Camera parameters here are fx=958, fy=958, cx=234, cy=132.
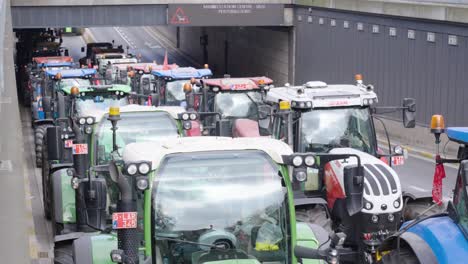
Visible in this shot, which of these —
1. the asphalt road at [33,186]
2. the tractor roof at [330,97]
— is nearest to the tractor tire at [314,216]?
the asphalt road at [33,186]

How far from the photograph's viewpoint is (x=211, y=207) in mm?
8039

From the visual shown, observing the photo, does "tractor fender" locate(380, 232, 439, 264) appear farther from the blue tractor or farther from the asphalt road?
the asphalt road

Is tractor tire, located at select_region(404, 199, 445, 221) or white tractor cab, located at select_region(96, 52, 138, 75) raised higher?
white tractor cab, located at select_region(96, 52, 138, 75)

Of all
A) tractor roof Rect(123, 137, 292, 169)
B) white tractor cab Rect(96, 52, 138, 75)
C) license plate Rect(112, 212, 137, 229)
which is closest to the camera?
license plate Rect(112, 212, 137, 229)

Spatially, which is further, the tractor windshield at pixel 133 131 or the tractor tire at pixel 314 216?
the tractor windshield at pixel 133 131

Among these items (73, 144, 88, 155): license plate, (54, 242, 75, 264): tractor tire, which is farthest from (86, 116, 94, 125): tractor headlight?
(54, 242, 75, 264): tractor tire

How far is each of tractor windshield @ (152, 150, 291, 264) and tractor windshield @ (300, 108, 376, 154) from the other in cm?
624

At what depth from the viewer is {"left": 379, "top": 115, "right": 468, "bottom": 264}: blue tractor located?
8.59 m

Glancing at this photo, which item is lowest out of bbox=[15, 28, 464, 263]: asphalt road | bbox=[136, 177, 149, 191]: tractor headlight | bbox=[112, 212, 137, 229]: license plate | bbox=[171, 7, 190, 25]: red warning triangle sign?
bbox=[15, 28, 464, 263]: asphalt road

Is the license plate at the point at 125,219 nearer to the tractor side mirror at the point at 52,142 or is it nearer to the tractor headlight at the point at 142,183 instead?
the tractor headlight at the point at 142,183

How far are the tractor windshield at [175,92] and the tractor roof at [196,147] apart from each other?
16.9 metres

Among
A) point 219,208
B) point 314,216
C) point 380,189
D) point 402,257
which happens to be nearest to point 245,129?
point 314,216

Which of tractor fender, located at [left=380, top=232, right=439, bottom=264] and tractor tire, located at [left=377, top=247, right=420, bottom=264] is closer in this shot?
tractor fender, located at [left=380, top=232, right=439, bottom=264]

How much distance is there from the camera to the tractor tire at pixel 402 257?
364 inches
